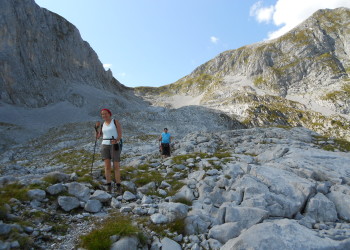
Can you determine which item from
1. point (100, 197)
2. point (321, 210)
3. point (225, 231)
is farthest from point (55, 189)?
point (321, 210)

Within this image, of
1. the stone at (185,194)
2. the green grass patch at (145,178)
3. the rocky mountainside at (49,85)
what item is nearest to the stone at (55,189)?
the green grass patch at (145,178)

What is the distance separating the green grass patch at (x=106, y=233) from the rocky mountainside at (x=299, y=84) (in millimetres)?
121576

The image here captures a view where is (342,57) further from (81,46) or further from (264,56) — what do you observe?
(81,46)

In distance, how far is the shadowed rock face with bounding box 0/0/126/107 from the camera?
71125 millimetres

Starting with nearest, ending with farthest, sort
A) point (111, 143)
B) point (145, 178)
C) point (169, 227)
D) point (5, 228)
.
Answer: point (5, 228) → point (169, 227) → point (111, 143) → point (145, 178)

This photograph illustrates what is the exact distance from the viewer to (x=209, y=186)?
8.89 metres

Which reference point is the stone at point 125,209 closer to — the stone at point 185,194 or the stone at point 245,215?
the stone at point 185,194

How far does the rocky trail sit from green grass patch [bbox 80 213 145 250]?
0.10m

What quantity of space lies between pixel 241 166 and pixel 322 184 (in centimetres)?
338

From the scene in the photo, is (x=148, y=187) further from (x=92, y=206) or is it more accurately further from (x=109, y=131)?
(x=109, y=131)

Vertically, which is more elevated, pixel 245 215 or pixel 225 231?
pixel 245 215

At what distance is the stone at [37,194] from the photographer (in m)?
6.83

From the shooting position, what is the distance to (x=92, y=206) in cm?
694

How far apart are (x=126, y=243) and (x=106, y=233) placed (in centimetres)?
63
